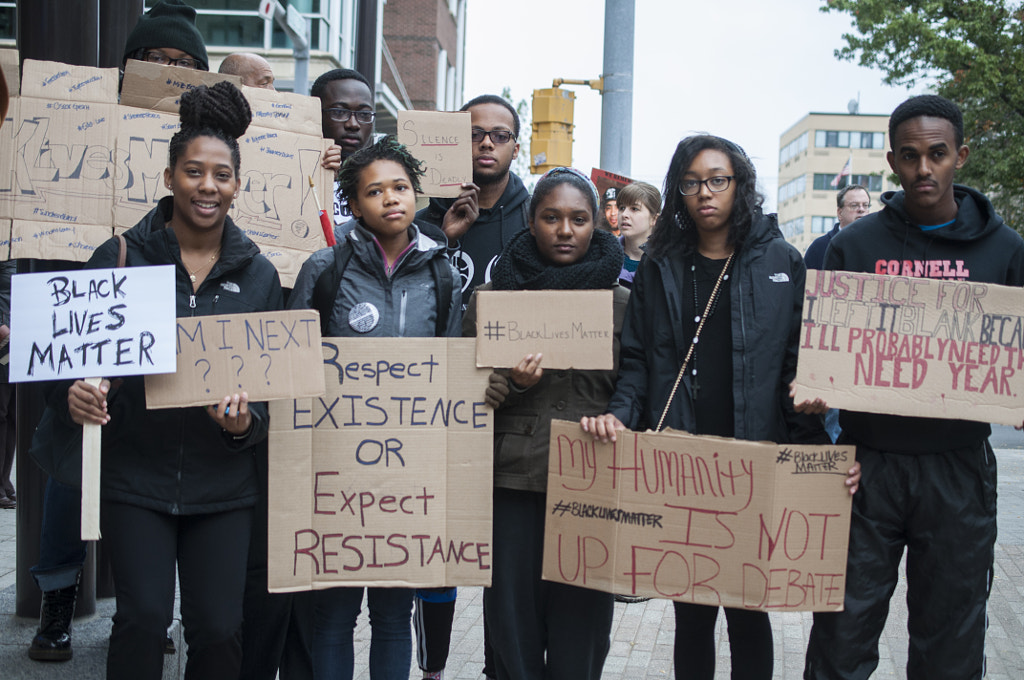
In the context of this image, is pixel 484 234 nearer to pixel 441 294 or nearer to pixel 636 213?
pixel 441 294

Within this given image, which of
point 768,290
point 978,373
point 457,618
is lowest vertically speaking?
point 457,618

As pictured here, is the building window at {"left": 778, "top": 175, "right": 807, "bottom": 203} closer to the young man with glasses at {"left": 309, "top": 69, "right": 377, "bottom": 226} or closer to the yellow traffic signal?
the yellow traffic signal

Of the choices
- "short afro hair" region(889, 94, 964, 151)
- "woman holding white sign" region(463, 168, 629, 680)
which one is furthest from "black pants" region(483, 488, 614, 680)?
"short afro hair" region(889, 94, 964, 151)

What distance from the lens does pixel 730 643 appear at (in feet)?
11.1

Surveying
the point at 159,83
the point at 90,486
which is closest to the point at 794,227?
the point at 159,83

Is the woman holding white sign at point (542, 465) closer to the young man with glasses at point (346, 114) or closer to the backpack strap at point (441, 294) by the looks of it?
the backpack strap at point (441, 294)

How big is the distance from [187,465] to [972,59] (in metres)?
19.4

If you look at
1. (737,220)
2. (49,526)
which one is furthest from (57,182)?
(737,220)

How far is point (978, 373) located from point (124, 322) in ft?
8.49

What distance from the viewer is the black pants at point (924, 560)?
3.17 m

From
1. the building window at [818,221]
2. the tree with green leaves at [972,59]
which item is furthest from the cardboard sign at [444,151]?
the building window at [818,221]

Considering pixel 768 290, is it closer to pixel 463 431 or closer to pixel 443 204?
pixel 463 431

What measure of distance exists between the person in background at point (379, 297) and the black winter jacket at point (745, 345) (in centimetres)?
65

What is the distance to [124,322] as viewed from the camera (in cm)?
292
